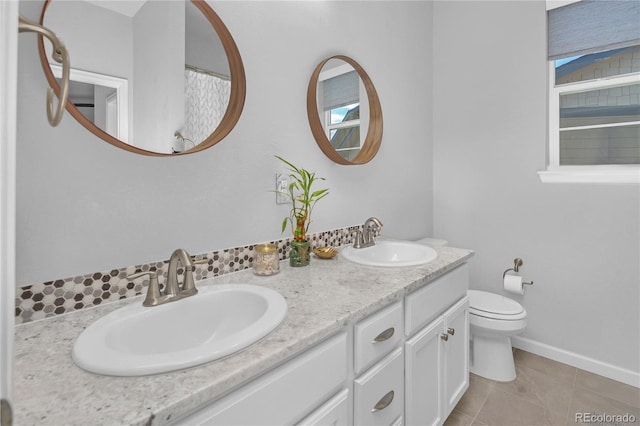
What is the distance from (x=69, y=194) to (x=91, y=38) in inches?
18.4

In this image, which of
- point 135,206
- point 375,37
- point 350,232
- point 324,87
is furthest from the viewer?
point 375,37

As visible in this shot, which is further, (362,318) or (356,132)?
(356,132)

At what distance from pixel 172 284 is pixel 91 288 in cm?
24

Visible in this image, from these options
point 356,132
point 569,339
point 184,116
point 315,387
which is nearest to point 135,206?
point 184,116

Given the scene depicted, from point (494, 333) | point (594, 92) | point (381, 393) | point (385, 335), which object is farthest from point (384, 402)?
point (594, 92)

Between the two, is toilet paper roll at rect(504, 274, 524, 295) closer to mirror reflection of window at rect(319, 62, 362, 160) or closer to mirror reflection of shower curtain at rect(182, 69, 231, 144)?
mirror reflection of window at rect(319, 62, 362, 160)

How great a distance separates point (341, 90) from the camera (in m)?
1.77

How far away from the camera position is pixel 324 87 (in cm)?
166

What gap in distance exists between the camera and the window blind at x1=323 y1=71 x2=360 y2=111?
168 centimetres

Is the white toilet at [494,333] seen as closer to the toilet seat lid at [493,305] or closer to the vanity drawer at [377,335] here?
the toilet seat lid at [493,305]

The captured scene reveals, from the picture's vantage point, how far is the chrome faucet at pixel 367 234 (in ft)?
5.43

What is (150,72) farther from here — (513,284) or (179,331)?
(513,284)

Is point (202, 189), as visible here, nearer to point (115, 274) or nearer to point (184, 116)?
point (184, 116)

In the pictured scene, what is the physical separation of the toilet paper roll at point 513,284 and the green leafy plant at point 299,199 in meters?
1.50
